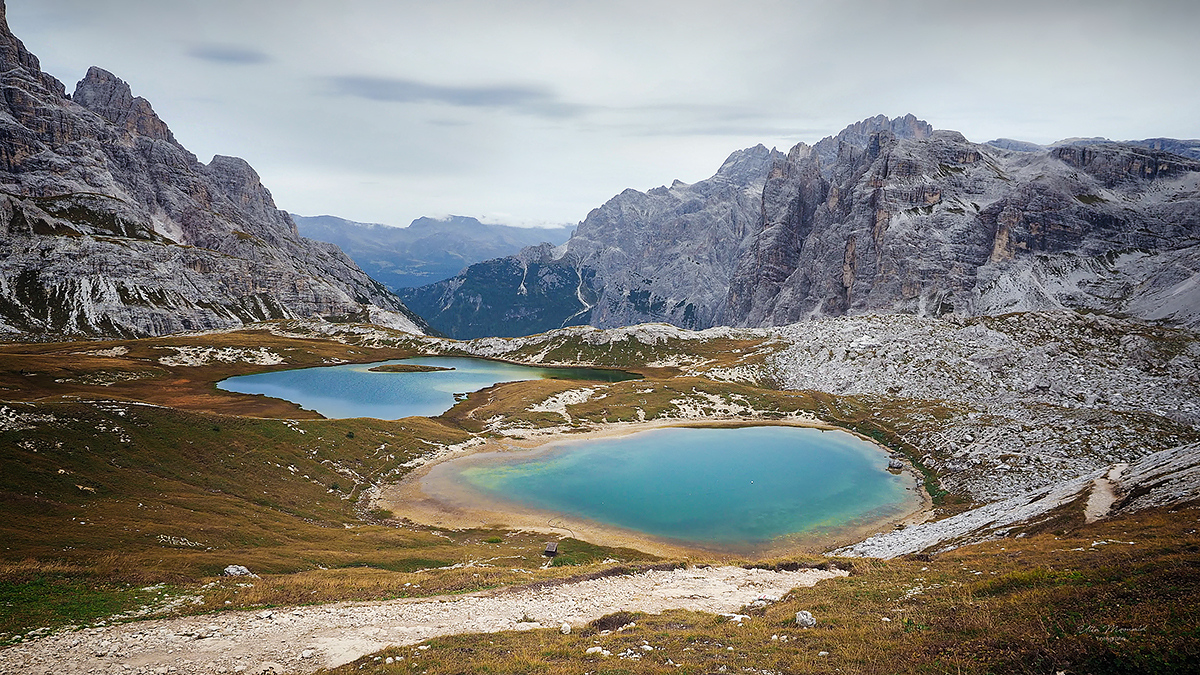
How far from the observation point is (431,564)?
37875mm

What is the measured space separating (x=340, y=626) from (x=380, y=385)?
11560 centimetres

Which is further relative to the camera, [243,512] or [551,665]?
[243,512]

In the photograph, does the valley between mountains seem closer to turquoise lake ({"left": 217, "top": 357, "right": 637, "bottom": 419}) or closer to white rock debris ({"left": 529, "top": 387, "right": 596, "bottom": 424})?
white rock debris ({"left": 529, "top": 387, "right": 596, "bottom": 424})

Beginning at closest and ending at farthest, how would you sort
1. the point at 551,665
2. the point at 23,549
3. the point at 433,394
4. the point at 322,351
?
the point at 551,665 → the point at 23,549 → the point at 433,394 → the point at 322,351

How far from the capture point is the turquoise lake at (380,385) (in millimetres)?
102750

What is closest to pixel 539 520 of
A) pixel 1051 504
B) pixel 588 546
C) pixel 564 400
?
pixel 588 546

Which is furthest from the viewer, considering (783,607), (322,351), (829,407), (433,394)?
(322,351)

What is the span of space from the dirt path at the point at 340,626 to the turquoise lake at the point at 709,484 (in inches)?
819

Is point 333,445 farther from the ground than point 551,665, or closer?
closer

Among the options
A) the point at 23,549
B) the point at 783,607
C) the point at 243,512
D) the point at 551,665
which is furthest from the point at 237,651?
the point at 243,512

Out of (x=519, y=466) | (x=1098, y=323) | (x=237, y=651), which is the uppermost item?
(x=1098, y=323)

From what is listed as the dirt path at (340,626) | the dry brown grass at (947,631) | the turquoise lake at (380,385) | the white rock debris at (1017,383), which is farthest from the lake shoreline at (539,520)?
the turquoise lake at (380,385)

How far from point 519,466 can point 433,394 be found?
2228 inches

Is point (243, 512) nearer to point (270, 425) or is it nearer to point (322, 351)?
point (270, 425)
